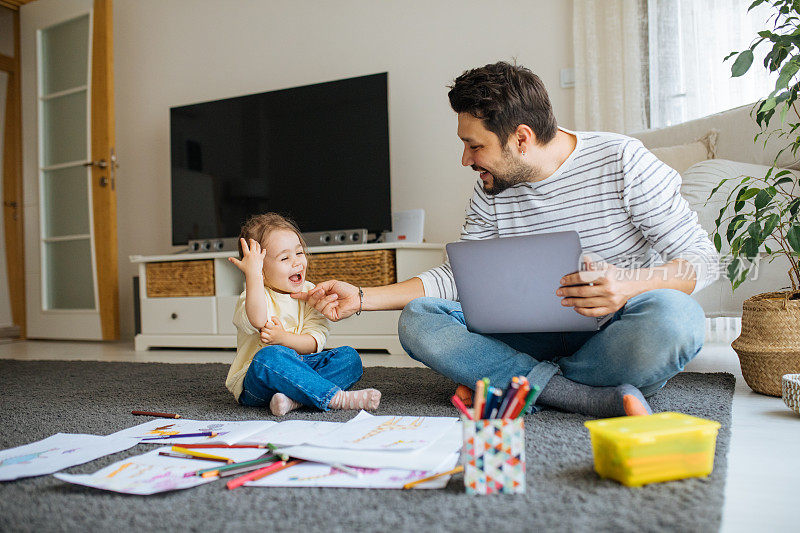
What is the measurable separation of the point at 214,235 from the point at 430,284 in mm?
2131

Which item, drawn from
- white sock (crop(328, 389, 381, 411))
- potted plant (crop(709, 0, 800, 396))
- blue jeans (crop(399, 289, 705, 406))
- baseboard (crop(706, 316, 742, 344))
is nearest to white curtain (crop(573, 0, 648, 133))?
baseboard (crop(706, 316, 742, 344))

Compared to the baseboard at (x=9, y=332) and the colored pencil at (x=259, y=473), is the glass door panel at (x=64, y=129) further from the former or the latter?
the colored pencil at (x=259, y=473)

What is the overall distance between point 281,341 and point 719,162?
4.62 ft

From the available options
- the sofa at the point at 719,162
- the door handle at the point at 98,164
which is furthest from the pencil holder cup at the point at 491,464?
the door handle at the point at 98,164

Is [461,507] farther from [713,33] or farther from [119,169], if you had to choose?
[119,169]

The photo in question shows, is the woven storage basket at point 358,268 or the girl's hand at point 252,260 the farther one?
the woven storage basket at point 358,268

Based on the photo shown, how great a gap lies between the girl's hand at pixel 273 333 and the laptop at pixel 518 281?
41 cm

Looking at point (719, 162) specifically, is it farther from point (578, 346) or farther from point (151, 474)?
point (151, 474)

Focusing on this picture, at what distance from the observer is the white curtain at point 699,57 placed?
8.27 feet

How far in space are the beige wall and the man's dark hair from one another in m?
1.63

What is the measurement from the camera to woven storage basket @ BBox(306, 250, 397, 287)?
2689mm

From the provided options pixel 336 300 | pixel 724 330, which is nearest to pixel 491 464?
pixel 336 300

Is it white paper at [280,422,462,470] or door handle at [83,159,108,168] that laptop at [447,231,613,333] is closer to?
white paper at [280,422,462,470]

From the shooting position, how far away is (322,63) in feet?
11.2
